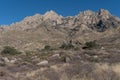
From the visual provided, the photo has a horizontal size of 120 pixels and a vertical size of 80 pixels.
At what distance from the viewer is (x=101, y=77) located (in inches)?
446

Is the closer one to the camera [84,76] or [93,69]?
[84,76]

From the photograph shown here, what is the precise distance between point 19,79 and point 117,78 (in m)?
4.68

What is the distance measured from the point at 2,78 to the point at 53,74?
2.42 meters

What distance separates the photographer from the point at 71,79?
11.9 meters

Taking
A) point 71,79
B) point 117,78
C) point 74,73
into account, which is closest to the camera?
point 117,78

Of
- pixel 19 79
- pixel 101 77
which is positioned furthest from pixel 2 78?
pixel 101 77

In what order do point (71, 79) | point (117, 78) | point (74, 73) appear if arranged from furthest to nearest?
point (74, 73) < point (71, 79) < point (117, 78)

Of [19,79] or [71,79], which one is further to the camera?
[19,79]

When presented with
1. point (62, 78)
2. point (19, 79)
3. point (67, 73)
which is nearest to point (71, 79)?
point (62, 78)

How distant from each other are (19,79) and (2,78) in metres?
0.80

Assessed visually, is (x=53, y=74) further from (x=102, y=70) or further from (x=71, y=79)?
(x=102, y=70)

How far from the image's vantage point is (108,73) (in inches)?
463

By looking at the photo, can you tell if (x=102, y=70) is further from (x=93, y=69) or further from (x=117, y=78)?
(x=117, y=78)

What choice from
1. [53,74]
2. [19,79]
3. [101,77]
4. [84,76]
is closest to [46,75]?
[53,74]
